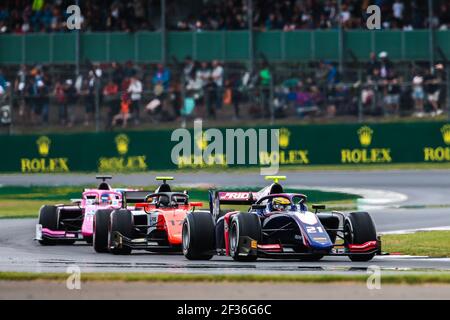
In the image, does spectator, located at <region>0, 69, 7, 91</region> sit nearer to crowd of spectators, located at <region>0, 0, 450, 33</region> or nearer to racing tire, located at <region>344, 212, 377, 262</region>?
crowd of spectators, located at <region>0, 0, 450, 33</region>

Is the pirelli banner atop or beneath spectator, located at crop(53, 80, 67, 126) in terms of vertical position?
beneath

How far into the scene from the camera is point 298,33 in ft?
134

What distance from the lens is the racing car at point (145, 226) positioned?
19750 mm

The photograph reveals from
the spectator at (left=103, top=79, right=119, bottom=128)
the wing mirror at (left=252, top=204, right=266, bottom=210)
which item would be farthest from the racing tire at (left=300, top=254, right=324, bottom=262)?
the spectator at (left=103, top=79, right=119, bottom=128)

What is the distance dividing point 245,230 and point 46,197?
16.4 m

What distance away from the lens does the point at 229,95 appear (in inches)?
1444

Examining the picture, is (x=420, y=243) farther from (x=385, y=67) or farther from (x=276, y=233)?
(x=385, y=67)

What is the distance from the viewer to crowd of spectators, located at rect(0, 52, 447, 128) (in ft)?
120

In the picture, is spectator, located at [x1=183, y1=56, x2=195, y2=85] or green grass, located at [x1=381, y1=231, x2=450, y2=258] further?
spectator, located at [x1=183, y1=56, x2=195, y2=85]

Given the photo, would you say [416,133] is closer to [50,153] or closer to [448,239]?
[50,153]

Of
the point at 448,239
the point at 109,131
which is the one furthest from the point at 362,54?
the point at 448,239

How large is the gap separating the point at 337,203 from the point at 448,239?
27.4 feet

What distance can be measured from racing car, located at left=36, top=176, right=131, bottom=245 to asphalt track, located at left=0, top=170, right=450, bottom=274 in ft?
0.92

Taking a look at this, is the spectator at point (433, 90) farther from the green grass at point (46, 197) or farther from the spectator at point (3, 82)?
the spectator at point (3, 82)
